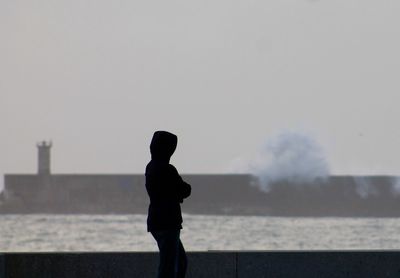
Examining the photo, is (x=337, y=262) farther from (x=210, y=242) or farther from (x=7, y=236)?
(x=7, y=236)

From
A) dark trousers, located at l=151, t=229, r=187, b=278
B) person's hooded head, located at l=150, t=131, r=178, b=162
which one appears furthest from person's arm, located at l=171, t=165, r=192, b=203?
dark trousers, located at l=151, t=229, r=187, b=278

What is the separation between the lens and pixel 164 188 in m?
8.55

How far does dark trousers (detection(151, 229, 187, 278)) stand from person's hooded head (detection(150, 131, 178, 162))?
0.54 metres

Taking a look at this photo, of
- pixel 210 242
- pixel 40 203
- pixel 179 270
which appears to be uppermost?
pixel 40 203

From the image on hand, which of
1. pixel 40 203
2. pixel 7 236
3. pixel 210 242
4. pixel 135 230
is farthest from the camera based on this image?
pixel 40 203

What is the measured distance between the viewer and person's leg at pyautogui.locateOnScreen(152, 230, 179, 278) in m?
8.58

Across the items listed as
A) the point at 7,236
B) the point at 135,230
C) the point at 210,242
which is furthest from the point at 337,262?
the point at 135,230

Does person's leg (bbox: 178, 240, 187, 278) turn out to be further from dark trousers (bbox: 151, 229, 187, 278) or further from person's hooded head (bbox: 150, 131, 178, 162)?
person's hooded head (bbox: 150, 131, 178, 162)

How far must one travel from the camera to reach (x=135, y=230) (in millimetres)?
121750

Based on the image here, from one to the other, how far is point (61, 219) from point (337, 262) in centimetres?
13592

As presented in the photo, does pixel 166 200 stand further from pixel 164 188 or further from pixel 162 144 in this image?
pixel 162 144

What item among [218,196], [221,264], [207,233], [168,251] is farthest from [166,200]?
[218,196]

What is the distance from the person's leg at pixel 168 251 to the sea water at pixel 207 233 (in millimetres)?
72137

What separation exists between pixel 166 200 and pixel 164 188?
9 cm
